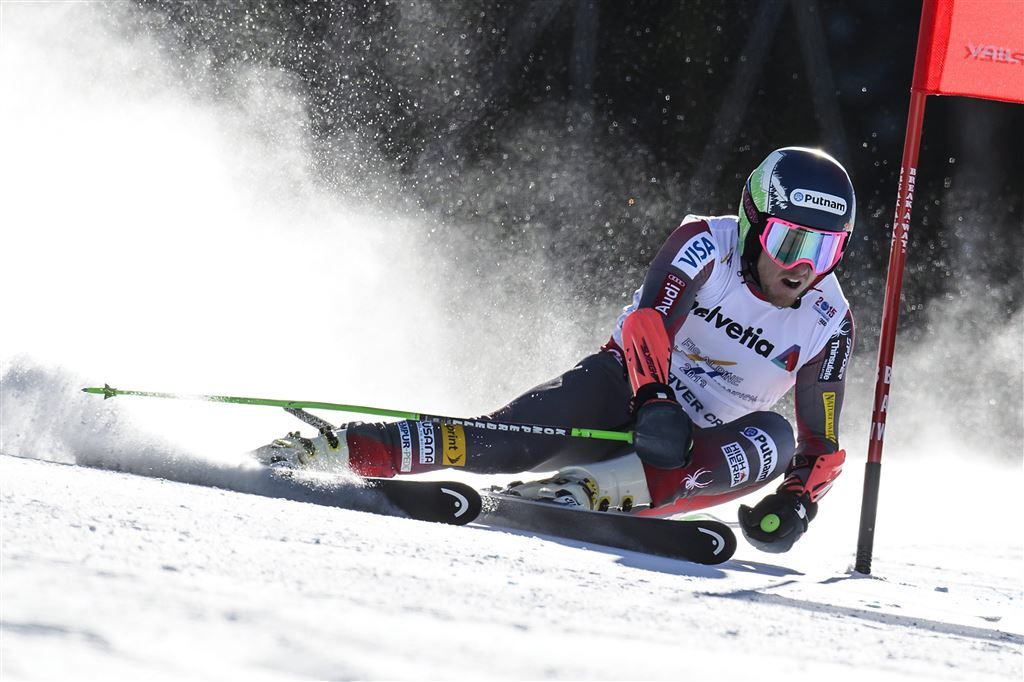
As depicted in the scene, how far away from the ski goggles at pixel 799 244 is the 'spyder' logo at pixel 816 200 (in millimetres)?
72

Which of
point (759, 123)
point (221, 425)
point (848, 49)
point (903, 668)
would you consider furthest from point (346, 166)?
point (903, 668)

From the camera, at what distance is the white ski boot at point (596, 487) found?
362cm

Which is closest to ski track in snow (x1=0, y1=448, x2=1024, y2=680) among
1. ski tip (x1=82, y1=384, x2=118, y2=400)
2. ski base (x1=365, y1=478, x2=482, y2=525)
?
ski base (x1=365, y1=478, x2=482, y2=525)

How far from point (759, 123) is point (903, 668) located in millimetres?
9218

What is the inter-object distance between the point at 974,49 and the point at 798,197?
95 cm

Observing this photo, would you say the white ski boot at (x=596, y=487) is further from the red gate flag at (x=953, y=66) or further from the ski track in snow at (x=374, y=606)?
the red gate flag at (x=953, y=66)

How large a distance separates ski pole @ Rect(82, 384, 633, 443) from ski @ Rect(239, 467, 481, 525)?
22 cm

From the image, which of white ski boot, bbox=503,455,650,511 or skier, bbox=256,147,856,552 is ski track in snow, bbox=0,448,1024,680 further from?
skier, bbox=256,147,856,552

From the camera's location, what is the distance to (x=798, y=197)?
3.87 meters

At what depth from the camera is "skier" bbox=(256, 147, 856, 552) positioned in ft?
12.1

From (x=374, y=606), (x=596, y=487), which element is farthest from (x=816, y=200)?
(x=374, y=606)

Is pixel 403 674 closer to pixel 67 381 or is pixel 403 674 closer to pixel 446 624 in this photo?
pixel 446 624

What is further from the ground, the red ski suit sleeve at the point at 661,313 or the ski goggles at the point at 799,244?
the ski goggles at the point at 799,244

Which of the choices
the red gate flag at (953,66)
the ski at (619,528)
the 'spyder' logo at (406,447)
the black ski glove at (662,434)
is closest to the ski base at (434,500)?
the ski at (619,528)
